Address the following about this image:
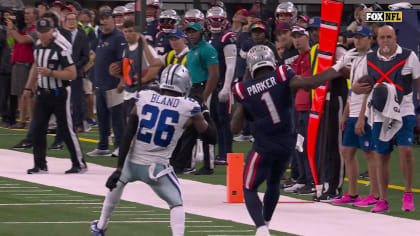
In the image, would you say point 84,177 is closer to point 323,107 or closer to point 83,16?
point 323,107

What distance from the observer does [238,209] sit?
12078 millimetres

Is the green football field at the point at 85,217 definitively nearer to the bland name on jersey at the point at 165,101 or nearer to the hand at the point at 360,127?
A: the hand at the point at 360,127

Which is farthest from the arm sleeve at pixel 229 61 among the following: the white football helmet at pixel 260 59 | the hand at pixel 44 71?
the white football helmet at pixel 260 59

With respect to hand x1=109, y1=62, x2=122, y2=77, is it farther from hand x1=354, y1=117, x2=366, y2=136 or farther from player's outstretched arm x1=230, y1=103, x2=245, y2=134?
player's outstretched arm x1=230, y1=103, x2=245, y2=134

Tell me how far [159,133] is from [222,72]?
7.63 m

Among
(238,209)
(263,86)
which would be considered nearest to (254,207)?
(263,86)

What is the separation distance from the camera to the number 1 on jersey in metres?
9.56

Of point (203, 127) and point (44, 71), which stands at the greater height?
point (203, 127)

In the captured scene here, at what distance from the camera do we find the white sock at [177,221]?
870cm

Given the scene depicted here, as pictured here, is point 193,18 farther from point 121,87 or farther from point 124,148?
point 124,148

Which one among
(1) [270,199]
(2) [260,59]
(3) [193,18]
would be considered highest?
(2) [260,59]

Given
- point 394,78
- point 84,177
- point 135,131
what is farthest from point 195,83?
point 135,131

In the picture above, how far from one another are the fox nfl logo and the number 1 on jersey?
720 centimetres

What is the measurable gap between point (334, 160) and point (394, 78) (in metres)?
1.61
